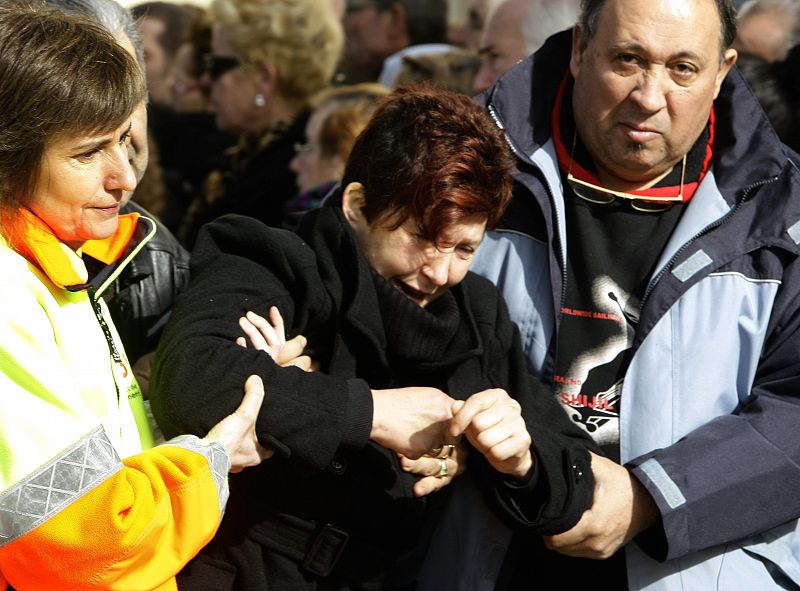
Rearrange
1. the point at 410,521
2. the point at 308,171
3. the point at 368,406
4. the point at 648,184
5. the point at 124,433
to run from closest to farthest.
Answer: the point at 124,433 < the point at 368,406 < the point at 410,521 < the point at 648,184 < the point at 308,171

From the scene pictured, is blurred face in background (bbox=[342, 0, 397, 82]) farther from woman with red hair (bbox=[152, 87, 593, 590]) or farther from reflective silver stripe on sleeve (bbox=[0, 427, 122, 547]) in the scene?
reflective silver stripe on sleeve (bbox=[0, 427, 122, 547])

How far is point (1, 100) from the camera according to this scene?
205cm

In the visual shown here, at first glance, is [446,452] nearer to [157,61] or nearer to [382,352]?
[382,352]

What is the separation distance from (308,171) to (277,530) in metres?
2.58

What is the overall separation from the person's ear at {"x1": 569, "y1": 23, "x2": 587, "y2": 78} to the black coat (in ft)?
2.68

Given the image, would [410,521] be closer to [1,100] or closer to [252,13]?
[1,100]

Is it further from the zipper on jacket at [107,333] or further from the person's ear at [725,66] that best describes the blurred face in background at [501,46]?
the zipper on jacket at [107,333]

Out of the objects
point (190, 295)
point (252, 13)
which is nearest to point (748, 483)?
point (190, 295)

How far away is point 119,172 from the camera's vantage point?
2.21m

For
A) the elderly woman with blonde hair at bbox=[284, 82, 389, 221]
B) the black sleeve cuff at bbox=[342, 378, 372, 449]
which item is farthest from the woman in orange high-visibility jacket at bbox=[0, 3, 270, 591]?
the elderly woman with blonde hair at bbox=[284, 82, 389, 221]

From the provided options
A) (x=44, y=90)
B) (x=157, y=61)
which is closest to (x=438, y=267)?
(x=44, y=90)

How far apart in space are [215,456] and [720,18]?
6.06 feet

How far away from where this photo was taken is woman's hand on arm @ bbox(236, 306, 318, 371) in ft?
8.03

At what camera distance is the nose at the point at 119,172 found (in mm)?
2195
